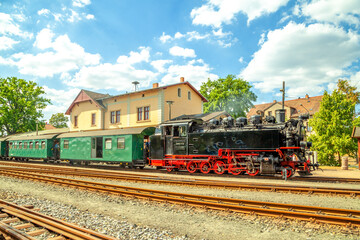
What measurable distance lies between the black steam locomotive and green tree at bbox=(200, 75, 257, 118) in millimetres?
21756

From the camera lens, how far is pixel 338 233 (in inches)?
191

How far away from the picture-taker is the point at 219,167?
44.8 ft

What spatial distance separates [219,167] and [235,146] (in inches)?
62.5

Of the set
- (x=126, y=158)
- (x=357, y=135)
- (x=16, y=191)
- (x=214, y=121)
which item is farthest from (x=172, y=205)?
(x=357, y=135)

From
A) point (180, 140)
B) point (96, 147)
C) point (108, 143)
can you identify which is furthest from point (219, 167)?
point (96, 147)

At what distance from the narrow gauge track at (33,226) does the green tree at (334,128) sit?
1048 inches

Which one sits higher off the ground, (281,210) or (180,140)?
(180,140)

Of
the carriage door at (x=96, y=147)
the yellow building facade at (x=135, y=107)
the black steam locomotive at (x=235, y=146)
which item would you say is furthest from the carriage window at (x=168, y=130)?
the yellow building facade at (x=135, y=107)

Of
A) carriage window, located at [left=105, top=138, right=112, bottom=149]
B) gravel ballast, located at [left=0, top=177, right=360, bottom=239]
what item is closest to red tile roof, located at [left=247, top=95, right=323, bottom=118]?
carriage window, located at [left=105, top=138, right=112, bottom=149]

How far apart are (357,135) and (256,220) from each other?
20.4 m

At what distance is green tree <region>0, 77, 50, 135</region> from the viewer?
142 ft

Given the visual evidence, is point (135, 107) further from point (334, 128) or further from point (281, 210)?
point (281, 210)

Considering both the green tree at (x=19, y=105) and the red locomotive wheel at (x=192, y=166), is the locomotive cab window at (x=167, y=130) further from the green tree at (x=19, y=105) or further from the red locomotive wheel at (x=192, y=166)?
the green tree at (x=19, y=105)

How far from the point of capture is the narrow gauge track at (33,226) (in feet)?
14.8
